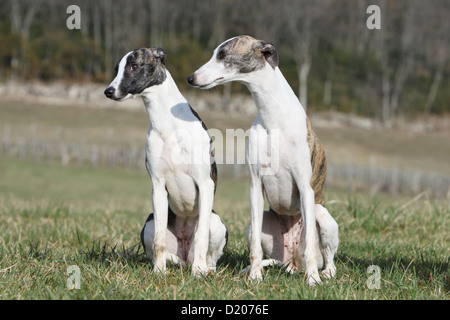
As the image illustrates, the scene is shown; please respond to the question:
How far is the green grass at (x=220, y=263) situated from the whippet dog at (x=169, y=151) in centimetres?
32

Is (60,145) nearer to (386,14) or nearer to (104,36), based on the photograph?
(104,36)

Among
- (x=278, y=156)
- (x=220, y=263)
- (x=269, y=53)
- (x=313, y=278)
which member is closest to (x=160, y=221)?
(x=220, y=263)

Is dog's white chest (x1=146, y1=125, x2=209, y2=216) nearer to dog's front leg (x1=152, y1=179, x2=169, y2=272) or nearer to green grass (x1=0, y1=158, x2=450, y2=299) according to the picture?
dog's front leg (x1=152, y1=179, x2=169, y2=272)

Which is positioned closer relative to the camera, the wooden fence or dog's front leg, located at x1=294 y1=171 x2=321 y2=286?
dog's front leg, located at x1=294 y1=171 x2=321 y2=286

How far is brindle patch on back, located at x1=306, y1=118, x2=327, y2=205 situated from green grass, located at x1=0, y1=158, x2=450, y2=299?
2.44ft

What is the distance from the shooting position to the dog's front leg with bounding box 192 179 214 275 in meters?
5.05

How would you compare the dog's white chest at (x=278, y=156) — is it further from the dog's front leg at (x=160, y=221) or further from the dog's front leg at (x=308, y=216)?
the dog's front leg at (x=160, y=221)

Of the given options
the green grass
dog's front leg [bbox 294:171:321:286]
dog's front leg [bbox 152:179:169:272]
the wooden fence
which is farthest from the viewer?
the wooden fence

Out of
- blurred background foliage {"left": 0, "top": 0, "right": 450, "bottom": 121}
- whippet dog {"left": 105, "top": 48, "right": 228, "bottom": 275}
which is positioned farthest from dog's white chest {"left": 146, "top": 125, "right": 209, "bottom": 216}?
blurred background foliage {"left": 0, "top": 0, "right": 450, "bottom": 121}

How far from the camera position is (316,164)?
5.11m

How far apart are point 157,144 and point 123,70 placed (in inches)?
27.2

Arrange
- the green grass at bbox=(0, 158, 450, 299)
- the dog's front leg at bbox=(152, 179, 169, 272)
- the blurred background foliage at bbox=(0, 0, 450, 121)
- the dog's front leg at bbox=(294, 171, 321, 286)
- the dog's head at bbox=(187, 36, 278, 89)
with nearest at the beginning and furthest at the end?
the green grass at bbox=(0, 158, 450, 299) → the dog's head at bbox=(187, 36, 278, 89) → the dog's front leg at bbox=(294, 171, 321, 286) → the dog's front leg at bbox=(152, 179, 169, 272) → the blurred background foliage at bbox=(0, 0, 450, 121)

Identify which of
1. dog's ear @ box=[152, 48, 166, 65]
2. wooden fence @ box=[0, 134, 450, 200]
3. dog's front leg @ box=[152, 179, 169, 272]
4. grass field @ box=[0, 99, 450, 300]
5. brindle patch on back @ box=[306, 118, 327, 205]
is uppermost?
dog's ear @ box=[152, 48, 166, 65]

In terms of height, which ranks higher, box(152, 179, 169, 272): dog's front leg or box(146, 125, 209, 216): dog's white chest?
box(146, 125, 209, 216): dog's white chest
